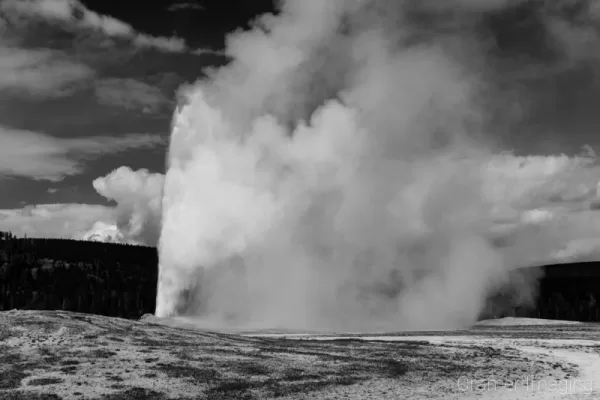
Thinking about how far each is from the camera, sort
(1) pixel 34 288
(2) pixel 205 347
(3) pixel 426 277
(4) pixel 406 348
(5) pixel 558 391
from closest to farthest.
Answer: (5) pixel 558 391 < (2) pixel 205 347 < (4) pixel 406 348 < (3) pixel 426 277 < (1) pixel 34 288

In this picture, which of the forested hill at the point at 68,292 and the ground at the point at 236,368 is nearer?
the ground at the point at 236,368

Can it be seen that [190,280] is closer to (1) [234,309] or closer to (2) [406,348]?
(1) [234,309]

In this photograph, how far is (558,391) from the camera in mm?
31062

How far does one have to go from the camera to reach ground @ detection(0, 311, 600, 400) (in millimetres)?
29141

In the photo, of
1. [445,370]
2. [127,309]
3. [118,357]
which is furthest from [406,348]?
[127,309]

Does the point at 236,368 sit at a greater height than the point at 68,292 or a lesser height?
lesser

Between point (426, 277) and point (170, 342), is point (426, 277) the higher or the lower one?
the higher one

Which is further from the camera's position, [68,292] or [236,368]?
[68,292]

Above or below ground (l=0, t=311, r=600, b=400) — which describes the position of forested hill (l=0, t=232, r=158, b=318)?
above

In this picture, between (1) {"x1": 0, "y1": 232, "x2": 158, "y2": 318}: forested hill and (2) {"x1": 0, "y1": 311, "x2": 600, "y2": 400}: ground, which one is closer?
(2) {"x1": 0, "y1": 311, "x2": 600, "y2": 400}: ground

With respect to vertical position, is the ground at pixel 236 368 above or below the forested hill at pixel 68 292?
below

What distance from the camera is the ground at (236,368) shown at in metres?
29.1

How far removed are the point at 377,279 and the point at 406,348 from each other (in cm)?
7953

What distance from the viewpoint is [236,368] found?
3516 cm
